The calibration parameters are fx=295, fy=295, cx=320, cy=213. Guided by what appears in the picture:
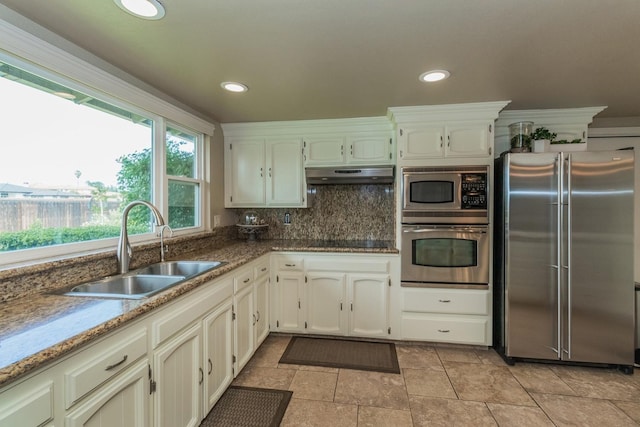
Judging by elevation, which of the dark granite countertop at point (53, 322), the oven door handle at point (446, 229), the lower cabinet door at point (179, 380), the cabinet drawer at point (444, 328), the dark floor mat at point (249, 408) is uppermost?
the oven door handle at point (446, 229)

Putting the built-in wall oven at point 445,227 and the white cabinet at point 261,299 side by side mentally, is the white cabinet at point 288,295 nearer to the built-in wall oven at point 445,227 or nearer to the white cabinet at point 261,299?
the white cabinet at point 261,299

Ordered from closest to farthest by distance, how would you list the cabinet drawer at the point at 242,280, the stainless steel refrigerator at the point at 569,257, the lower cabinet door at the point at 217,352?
the lower cabinet door at the point at 217,352 → the cabinet drawer at the point at 242,280 → the stainless steel refrigerator at the point at 569,257

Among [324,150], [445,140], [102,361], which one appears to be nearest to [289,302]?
[324,150]

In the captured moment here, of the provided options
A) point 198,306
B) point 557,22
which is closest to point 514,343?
point 557,22

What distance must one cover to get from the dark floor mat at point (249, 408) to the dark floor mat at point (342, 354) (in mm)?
439

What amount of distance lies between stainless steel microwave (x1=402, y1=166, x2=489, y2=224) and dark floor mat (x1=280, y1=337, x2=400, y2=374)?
1171mm

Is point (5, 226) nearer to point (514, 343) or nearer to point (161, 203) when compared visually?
point (161, 203)

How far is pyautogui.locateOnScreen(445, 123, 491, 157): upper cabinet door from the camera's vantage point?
259 cm

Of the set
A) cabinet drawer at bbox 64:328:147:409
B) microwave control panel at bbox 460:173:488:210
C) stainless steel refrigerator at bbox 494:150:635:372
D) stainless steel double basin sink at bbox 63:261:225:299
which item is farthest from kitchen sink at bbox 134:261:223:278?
stainless steel refrigerator at bbox 494:150:635:372

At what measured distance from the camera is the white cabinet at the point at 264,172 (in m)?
3.12

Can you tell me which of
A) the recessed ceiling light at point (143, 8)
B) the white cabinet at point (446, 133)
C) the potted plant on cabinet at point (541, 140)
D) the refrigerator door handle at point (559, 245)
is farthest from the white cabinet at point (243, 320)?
the potted plant on cabinet at point (541, 140)

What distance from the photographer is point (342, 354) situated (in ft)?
8.31

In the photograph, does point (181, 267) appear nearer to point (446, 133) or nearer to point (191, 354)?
point (191, 354)

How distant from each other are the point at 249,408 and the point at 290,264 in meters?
1.23
